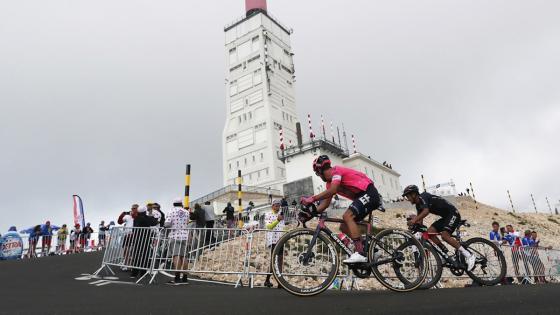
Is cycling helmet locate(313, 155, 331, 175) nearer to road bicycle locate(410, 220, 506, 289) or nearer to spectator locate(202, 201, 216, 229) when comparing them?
road bicycle locate(410, 220, 506, 289)

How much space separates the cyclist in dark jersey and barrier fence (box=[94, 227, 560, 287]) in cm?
217

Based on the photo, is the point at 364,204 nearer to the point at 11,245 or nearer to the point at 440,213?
the point at 440,213

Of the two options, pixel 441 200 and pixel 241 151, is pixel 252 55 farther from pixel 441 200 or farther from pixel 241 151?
pixel 441 200

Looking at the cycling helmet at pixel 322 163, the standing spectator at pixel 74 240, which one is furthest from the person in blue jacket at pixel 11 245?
the cycling helmet at pixel 322 163

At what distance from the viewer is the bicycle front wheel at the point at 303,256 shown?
16.1 feet

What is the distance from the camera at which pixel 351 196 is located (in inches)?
220

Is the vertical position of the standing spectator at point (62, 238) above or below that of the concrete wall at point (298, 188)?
below

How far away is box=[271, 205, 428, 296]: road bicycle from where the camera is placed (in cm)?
499

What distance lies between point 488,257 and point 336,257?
3.90 meters

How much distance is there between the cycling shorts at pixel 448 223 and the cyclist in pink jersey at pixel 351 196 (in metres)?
2.18

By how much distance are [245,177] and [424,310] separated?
62.2 meters

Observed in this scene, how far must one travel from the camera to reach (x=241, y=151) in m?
66.6

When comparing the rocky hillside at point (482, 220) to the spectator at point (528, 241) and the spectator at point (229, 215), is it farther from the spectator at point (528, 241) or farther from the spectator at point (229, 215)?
the spectator at point (528, 241)

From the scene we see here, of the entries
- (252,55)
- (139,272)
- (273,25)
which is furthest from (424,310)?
(273,25)
